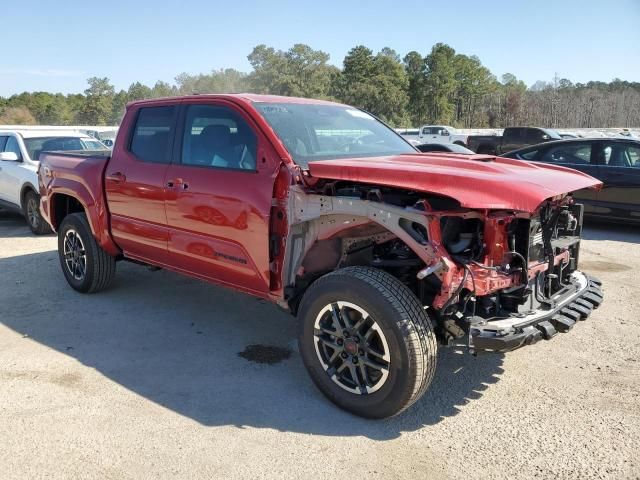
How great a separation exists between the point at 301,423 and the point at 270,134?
75.7 inches

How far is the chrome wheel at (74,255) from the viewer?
5707mm

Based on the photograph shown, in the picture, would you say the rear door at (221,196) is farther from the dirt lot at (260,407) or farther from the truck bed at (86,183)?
the truck bed at (86,183)

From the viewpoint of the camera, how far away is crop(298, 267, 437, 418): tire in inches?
120

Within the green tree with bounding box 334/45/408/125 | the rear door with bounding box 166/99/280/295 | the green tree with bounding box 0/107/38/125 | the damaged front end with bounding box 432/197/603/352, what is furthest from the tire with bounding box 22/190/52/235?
the green tree with bounding box 334/45/408/125

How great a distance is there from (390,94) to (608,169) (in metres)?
54.2

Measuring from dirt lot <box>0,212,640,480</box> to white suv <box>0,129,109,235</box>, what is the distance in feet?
14.8

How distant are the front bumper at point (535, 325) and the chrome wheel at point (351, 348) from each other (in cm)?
54

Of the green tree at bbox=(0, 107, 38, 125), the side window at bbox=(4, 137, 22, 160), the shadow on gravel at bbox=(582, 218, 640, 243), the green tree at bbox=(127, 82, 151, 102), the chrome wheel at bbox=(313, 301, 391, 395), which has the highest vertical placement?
the green tree at bbox=(127, 82, 151, 102)

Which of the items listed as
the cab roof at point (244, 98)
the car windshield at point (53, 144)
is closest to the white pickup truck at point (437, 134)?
the car windshield at point (53, 144)

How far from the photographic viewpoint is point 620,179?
8.84 meters

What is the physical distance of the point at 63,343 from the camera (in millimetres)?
4516

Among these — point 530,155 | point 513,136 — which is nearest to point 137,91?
point 513,136

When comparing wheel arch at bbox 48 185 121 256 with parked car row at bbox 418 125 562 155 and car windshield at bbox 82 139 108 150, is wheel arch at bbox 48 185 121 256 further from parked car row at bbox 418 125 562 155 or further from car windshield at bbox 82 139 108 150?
parked car row at bbox 418 125 562 155

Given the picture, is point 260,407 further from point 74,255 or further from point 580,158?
point 580,158
